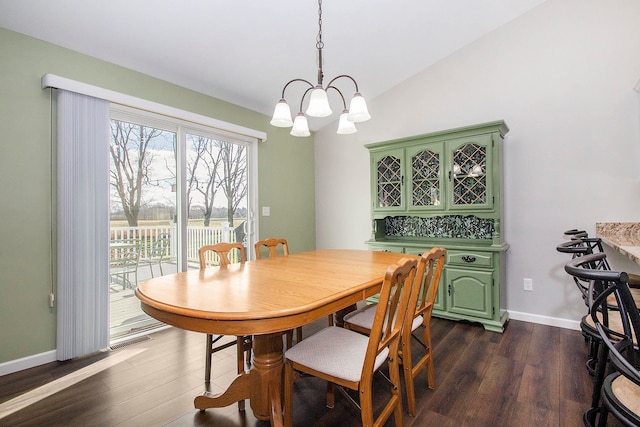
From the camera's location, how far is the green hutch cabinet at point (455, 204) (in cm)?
285

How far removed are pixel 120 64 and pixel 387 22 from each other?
2387mm

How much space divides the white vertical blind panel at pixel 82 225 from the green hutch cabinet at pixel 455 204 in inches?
103

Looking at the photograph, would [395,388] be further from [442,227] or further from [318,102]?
[442,227]

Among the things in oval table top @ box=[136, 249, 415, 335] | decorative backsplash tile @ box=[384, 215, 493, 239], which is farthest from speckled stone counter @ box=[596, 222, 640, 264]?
oval table top @ box=[136, 249, 415, 335]

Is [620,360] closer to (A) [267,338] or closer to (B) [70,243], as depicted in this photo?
(A) [267,338]

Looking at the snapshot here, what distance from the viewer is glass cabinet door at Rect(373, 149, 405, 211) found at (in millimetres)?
3457

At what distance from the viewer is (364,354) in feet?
4.59

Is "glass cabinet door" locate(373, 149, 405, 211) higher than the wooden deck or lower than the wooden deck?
higher

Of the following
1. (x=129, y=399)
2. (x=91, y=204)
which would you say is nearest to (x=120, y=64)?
(x=91, y=204)

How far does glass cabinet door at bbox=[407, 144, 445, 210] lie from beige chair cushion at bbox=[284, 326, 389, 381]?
6.84ft

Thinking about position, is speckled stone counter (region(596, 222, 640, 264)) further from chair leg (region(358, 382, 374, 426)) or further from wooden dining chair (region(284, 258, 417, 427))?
chair leg (region(358, 382, 374, 426))

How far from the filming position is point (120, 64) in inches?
102

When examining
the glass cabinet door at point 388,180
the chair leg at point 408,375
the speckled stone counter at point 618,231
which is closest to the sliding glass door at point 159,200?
the glass cabinet door at point 388,180

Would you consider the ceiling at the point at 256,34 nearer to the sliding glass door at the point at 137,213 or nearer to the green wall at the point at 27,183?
the green wall at the point at 27,183
